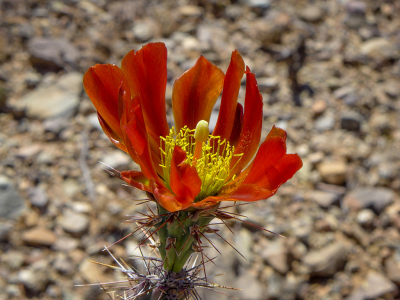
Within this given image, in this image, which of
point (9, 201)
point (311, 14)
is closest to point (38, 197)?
point (9, 201)

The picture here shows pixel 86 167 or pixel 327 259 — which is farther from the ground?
pixel 86 167

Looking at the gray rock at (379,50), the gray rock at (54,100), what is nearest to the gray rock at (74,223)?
the gray rock at (54,100)

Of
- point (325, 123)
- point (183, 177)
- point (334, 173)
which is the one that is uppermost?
point (325, 123)

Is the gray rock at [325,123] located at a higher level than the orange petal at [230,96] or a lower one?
higher

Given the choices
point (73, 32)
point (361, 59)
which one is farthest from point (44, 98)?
point (361, 59)

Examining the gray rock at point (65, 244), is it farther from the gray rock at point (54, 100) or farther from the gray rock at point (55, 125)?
the gray rock at point (54, 100)

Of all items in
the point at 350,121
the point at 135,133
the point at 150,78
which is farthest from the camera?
the point at 350,121

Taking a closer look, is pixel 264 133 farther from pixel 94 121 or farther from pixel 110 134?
pixel 110 134

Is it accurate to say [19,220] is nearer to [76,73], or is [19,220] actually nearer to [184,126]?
[76,73]
